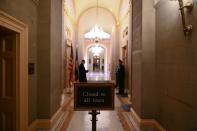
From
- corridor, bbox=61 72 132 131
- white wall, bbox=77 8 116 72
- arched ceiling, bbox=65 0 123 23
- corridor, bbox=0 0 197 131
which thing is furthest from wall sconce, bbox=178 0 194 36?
white wall, bbox=77 8 116 72

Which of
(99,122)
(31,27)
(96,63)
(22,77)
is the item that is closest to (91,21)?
(99,122)

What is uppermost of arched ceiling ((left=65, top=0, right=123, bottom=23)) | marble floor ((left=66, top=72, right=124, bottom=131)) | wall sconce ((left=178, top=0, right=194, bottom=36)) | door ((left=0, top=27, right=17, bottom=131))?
arched ceiling ((left=65, top=0, right=123, bottom=23))

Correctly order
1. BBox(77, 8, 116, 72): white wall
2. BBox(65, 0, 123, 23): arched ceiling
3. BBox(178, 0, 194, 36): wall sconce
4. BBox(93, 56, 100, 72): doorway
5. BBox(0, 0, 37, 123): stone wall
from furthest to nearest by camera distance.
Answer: BBox(93, 56, 100, 72): doorway, BBox(77, 8, 116, 72): white wall, BBox(65, 0, 123, 23): arched ceiling, BBox(0, 0, 37, 123): stone wall, BBox(178, 0, 194, 36): wall sconce

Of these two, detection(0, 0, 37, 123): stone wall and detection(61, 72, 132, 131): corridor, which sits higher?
detection(0, 0, 37, 123): stone wall

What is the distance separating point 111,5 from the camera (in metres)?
14.1

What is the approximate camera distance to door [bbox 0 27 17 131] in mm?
3855

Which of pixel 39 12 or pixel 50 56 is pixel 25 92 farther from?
pixel 39 12

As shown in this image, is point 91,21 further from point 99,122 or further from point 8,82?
point 8,82

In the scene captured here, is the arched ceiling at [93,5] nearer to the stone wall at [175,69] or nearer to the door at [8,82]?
the stone wall at [175,69]

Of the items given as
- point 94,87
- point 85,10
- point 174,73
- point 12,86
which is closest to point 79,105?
point 94,87

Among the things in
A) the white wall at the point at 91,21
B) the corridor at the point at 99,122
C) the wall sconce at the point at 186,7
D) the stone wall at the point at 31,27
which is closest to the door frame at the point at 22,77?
the stone wall at the point at 31,27

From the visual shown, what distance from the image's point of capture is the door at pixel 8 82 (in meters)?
3.86

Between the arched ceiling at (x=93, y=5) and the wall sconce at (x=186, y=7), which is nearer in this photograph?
the wall sconce at (x=186, y=7)

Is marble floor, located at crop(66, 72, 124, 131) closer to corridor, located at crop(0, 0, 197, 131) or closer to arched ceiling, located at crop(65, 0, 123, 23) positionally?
corridor, located at crop(0, 0, 197, 131)
